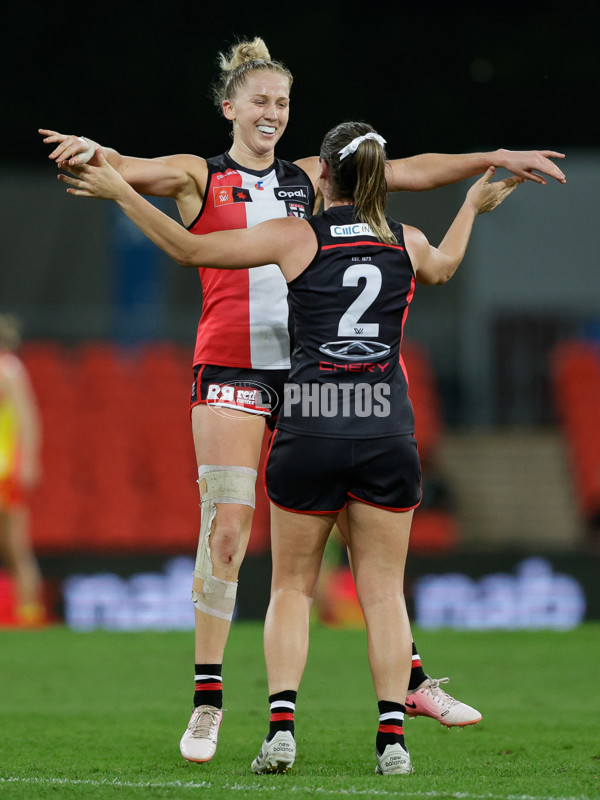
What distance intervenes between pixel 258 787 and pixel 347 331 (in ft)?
4.92

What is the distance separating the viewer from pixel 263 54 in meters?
4.84

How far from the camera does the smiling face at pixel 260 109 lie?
4680 mm

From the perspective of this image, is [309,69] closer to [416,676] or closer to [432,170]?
[432,170]

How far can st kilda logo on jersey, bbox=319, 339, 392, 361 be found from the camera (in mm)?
4043

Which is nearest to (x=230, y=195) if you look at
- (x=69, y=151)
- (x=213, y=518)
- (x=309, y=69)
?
(x=69, y=151)

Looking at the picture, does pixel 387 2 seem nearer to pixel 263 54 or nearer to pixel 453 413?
pixel 453 413

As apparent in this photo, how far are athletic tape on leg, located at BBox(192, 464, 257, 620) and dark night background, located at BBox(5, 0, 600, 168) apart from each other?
1044 cm

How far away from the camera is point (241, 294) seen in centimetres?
467

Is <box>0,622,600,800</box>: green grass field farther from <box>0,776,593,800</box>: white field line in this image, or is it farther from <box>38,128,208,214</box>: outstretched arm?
<box>38,128,208,214</box>: outstretched arm

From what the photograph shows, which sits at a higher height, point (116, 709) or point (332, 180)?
point (332, 180)

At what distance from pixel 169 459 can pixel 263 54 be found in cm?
768

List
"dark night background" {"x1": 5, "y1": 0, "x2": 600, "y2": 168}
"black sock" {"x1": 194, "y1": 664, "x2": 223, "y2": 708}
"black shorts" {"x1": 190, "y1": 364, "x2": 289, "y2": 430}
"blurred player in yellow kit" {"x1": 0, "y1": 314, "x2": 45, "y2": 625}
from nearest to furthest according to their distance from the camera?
1. "black sock" {"x1": 194, "y1": 664, "x2": 223, "y2": 708}
2. "black shorts" {"x1": 190, "y1": 364, "x2": 289, "y2": 430}
3. "blurred player in yellow kit" {"x1": 0, "y1": 314, "x2": 45, "y2": 625}
4. "dark night background" {"x1": 5, "y1": 0, "x2": 600, "y2": 168}

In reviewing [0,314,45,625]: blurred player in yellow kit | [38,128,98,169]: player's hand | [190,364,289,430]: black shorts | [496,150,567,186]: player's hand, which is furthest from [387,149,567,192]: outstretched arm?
[0,314,45,625]: blurred player in yellow kit

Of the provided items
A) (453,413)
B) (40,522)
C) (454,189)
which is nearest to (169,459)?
(40,522)
